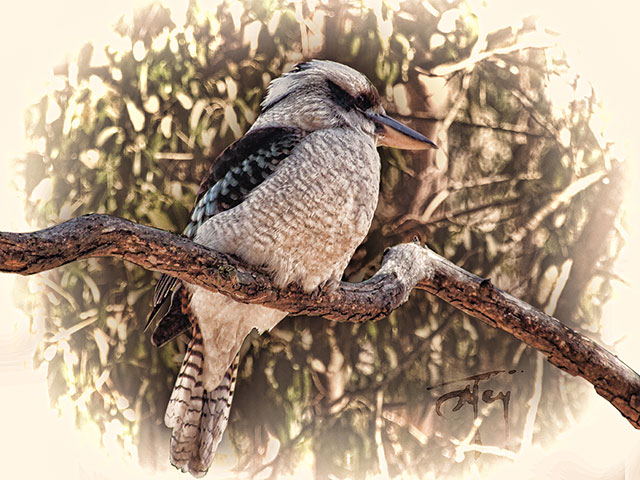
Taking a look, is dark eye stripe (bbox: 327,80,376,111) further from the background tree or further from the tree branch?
the tree branch

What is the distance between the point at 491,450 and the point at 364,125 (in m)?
0.77

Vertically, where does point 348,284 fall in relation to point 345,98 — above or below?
below

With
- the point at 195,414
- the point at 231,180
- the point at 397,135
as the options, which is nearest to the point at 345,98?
the point at 397,135

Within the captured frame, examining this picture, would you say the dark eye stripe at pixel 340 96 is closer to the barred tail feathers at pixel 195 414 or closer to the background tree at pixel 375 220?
the background tree at pixel 375 220

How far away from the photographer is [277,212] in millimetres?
1090

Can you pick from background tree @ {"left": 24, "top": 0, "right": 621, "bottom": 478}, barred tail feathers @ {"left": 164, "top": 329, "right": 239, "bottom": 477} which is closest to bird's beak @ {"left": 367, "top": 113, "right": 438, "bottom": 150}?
background tree @ {"left": 24, "top": 0, "right": 621, "bottom": 478}

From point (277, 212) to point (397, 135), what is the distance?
0.33m

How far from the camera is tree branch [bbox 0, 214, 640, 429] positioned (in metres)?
0.80

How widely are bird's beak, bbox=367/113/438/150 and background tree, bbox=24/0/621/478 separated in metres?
0.13

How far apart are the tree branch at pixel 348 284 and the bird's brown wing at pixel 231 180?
0.12 metres

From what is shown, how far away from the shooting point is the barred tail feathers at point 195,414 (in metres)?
1.24
